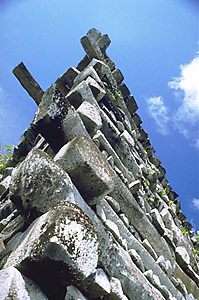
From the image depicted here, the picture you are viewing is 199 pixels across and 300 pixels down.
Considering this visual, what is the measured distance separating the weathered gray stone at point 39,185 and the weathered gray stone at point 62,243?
107 mm

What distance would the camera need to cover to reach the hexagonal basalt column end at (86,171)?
2.73 metres

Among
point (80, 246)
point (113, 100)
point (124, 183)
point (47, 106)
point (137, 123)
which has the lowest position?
point (80, 246)

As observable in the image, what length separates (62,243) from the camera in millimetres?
2096

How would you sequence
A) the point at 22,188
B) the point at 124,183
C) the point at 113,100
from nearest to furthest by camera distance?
the point at 22,188 < the point at 124,183 < the point at 113,100

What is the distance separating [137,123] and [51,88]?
10.5 feet

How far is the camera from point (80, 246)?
2.17 metres

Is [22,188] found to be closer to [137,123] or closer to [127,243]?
[127,243]

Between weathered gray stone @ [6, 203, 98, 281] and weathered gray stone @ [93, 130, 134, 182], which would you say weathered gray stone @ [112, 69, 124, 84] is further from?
weathered gray stone @ [6, 203, 98, 281]

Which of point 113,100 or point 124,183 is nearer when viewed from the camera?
point 124,183

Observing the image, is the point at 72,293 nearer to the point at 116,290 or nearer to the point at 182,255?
the point at 116,290

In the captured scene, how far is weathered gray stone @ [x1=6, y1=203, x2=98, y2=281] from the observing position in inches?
81.4

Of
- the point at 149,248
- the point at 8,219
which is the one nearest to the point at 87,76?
the point at 149,248

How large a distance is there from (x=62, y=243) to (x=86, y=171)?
27.1 inches

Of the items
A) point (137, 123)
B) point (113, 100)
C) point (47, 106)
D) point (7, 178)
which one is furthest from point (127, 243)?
point (137, 123)
